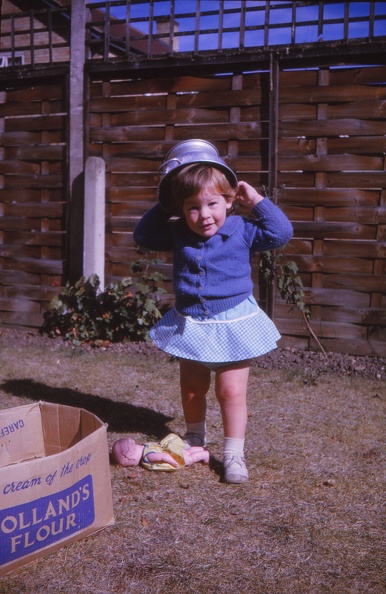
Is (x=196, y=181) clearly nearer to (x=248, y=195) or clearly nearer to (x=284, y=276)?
(x=248, y=195)

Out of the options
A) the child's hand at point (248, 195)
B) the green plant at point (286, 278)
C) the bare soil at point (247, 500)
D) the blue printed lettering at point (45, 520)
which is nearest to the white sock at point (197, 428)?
the bare soil at point (247, 500)

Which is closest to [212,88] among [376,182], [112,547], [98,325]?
[376,182]

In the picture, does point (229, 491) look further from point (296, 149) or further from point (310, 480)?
point (296, 149)

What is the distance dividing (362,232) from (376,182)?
40cm

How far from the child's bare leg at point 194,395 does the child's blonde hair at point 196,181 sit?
776mm

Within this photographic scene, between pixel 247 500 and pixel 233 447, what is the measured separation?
284 millimetres

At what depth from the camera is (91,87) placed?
5254mm

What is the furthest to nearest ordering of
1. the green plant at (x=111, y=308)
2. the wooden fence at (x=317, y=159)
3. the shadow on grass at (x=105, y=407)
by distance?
the green plant at (x=111, y=308), the wooden fence at (x=317, y=159), the shadow on grass at (x=105, y=407)

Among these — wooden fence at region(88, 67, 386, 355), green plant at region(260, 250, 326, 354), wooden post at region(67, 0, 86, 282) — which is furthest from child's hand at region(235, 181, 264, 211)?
wooden post at region(67, 0, 86, 282)

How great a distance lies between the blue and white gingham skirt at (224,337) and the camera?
97.4 inches

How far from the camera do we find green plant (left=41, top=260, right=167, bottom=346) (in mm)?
5016

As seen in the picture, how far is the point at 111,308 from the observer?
5.16 meters

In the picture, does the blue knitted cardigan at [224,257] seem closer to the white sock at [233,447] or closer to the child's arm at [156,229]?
the child's arm at [156,229]

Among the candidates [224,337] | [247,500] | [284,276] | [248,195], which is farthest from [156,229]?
[284,276]
